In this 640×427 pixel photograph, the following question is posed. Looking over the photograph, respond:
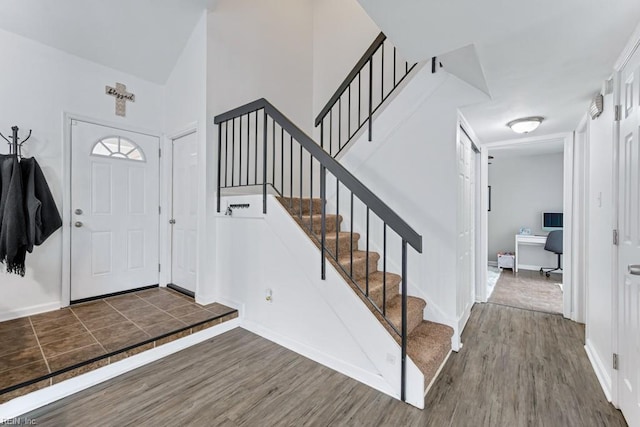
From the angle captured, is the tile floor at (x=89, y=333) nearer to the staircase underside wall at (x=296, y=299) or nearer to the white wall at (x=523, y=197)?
the staircase underside wall at (x=296, y=299)

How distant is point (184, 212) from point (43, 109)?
1.63 meters

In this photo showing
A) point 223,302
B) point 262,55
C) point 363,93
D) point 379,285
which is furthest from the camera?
point 363,93

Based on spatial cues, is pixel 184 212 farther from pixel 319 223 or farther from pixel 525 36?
pixel 525 36

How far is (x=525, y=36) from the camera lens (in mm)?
1671

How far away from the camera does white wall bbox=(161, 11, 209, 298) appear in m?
3.18

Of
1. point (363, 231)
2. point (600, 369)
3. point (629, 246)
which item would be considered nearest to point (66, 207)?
point (363, 231)

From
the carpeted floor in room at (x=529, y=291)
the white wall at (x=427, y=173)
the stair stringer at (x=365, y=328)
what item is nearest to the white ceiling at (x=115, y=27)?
the white wall at (x=427, y=173)

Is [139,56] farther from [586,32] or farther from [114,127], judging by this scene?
[586,32]

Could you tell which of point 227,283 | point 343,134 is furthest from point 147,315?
point 343,134

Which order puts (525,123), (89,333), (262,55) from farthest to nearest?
(262,55), (525,123), (89,333)

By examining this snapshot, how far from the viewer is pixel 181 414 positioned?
1.75 m

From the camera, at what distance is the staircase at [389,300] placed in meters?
2.11

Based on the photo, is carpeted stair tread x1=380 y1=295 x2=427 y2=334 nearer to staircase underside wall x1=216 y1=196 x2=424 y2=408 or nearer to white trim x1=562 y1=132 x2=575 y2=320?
staircase underside wall x1=216 y1=196 x2=424 y2=408

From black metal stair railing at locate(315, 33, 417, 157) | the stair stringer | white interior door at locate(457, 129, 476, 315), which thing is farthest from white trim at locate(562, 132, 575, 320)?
the stair stringer
